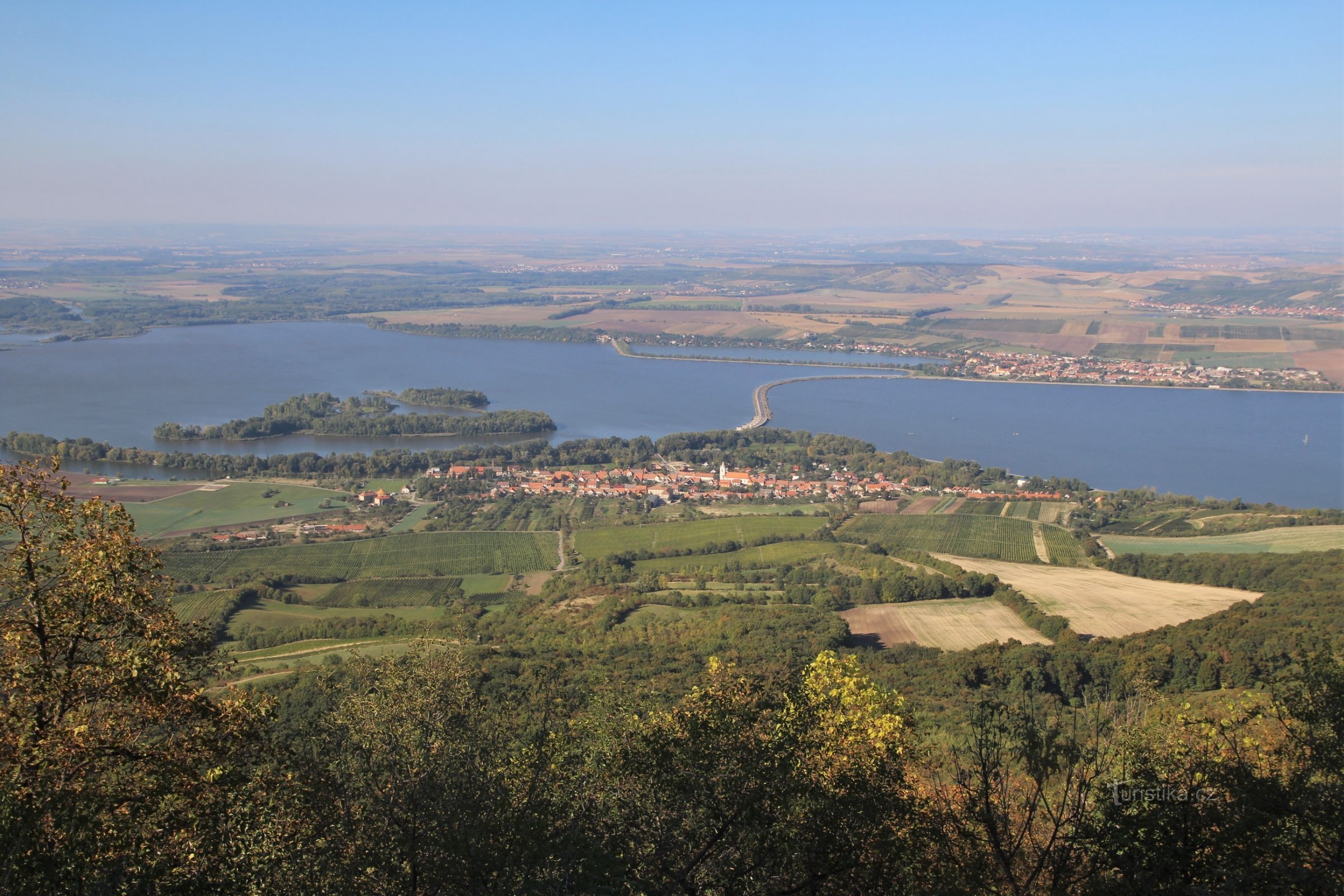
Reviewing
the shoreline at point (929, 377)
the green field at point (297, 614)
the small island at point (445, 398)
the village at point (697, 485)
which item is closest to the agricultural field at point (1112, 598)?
the village at point (697, 485)

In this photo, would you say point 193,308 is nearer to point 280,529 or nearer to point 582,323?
point 582,323

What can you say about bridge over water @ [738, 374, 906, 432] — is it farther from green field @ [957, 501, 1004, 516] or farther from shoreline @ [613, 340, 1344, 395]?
green field @ [957, 501, 1004, 516]

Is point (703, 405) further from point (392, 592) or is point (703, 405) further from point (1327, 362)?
point (1327, 362)

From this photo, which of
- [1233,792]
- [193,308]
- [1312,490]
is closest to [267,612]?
[1233,792]

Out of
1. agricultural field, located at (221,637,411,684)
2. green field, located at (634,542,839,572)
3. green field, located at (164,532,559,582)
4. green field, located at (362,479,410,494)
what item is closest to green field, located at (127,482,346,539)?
green field, located at (362,479,410,494)

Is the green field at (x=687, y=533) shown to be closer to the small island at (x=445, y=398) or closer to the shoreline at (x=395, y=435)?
the shoreline at (x=395, y=435)

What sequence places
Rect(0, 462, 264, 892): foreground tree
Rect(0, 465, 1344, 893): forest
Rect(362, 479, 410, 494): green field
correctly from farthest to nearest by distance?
Rect(362, 479, 410, 494): green field
Rect(0, 465, 1344, 893): forest
Rect(0, 462, 264, 892): foreground tree

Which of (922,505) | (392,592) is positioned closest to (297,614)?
(392,592)
